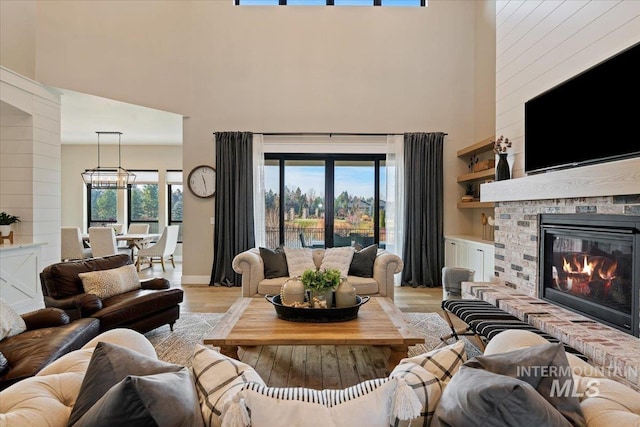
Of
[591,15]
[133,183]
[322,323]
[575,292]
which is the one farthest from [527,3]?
[133,183]

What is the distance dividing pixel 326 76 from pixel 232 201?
2518 millimetres

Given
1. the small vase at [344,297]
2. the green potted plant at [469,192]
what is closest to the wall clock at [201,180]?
Answer: the small vase at [344,297]

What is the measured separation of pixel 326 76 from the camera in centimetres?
646

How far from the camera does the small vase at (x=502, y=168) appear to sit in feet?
13.3

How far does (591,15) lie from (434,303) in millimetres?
3575

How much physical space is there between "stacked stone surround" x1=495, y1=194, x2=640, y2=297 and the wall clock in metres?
4.27

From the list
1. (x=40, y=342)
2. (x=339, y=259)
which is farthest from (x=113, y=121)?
(x=40, y=342)

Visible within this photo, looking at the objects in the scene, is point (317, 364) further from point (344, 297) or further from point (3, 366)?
point (3, 366)

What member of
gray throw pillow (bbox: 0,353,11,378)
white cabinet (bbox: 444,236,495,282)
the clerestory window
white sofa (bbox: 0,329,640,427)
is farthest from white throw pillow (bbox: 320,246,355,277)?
the clerestory window

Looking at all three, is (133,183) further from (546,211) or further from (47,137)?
(546,211)

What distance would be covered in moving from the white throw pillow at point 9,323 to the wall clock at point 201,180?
387 centimetres

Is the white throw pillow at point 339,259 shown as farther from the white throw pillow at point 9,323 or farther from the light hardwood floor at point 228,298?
the white throw pillow at point 9,323

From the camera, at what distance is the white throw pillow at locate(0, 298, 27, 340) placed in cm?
253

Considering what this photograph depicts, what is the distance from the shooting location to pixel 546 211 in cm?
341
